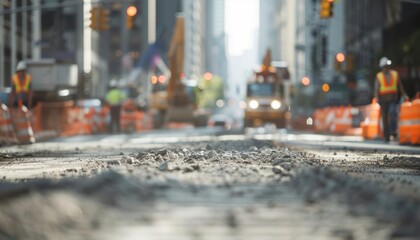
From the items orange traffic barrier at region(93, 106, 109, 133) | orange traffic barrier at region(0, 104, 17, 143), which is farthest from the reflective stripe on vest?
orange traffic barrier at region(93, 106, 109, 133)

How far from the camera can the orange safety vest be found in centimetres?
2058

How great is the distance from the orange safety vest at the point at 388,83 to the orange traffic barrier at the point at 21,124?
9232 millimetres

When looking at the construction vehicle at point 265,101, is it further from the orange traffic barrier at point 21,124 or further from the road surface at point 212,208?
the road surface at point 212,208

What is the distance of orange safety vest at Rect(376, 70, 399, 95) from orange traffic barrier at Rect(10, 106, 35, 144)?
9.23m

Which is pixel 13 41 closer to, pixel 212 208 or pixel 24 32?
pixel 24 32

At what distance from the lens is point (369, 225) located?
16.2 feet

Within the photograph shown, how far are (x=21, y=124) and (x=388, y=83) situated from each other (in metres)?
9.64

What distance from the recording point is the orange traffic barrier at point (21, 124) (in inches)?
836

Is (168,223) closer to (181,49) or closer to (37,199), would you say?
(37,199)

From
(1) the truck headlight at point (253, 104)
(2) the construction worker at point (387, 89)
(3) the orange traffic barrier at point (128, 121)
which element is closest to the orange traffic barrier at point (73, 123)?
(3) the orange traffic barrier at point (128, 121)

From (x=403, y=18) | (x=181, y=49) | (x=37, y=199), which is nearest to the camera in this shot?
(x=37, y=199)

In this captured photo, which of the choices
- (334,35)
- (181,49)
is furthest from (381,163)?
(334,35)

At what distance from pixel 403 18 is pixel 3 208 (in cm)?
5651

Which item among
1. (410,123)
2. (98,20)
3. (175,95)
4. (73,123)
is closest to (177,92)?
(175,95)
